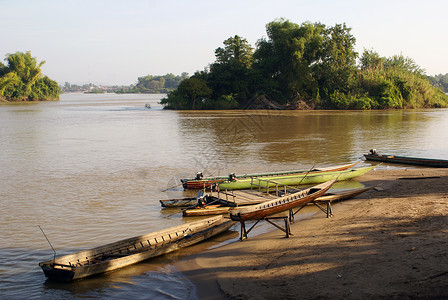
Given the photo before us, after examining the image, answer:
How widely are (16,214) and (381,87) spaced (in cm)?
6264

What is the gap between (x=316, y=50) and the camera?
67062 millimetres

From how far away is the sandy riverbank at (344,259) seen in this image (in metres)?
6.36

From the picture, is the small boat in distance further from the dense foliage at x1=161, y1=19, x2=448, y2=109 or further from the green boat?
the dense foliage at x1=161, y1=19, x2=448, y2=109

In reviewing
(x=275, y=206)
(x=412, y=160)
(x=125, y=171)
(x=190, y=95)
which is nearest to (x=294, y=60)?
(x=190, y=95)

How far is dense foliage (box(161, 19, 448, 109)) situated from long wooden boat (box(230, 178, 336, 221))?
5500 centimetres

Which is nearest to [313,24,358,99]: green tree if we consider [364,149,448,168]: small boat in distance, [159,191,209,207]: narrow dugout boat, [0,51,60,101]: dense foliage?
[364,149,448,168]: small boat in distance

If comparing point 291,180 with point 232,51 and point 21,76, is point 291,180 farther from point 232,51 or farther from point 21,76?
point 21,76

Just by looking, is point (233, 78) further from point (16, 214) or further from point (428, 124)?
point (16, 214)

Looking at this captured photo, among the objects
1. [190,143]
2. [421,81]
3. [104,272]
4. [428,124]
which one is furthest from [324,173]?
[421,81]

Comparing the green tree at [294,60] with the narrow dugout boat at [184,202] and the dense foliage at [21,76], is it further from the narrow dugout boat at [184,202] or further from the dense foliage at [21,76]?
the dense foliage at [21,76]

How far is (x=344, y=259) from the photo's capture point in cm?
754

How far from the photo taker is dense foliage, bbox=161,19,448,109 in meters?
66.2

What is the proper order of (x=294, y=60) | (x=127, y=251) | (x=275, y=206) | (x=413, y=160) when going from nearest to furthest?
(x=127, y=251) < (x=275, y=206) < (x=413, y=160) < (x=294, y=60)

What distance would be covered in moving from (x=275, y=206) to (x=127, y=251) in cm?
357
